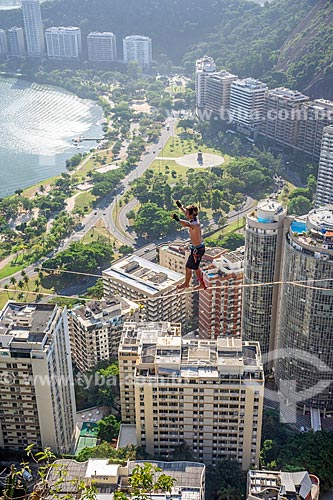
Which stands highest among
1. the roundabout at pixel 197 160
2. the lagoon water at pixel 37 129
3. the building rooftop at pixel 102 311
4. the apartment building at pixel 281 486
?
the apartment building at pixel 281 486

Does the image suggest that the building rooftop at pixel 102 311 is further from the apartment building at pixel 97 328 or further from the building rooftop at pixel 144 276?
the building rooftop at pixel 144 276

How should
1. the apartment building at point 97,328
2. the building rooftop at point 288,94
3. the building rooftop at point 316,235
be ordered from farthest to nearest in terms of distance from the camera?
the building rooftop at point 288,94 → the apartment building at point 97,328 → the building rooftop at point 316,235

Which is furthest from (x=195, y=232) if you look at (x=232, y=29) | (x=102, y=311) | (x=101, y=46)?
(x=101, y=46)

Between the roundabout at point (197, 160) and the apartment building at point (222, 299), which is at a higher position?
the apartment building at point (222, 299)

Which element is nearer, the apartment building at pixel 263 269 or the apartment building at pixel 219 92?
the apartment building at pixel 263 269

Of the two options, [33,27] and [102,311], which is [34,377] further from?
[33,27]

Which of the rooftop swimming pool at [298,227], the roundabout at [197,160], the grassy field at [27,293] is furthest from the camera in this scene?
the roundabout at [197,160]

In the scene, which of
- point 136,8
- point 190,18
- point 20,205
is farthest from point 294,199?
point 136,8

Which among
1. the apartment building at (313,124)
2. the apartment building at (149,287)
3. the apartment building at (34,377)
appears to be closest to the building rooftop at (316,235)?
the apartment building at (149,287)

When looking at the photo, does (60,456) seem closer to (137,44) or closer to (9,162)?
(9,162)

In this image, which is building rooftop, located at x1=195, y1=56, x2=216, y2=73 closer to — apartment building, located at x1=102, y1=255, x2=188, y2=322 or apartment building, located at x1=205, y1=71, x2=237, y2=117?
apartment building, located at x1=205, y1=71, x2=237, y2=117
